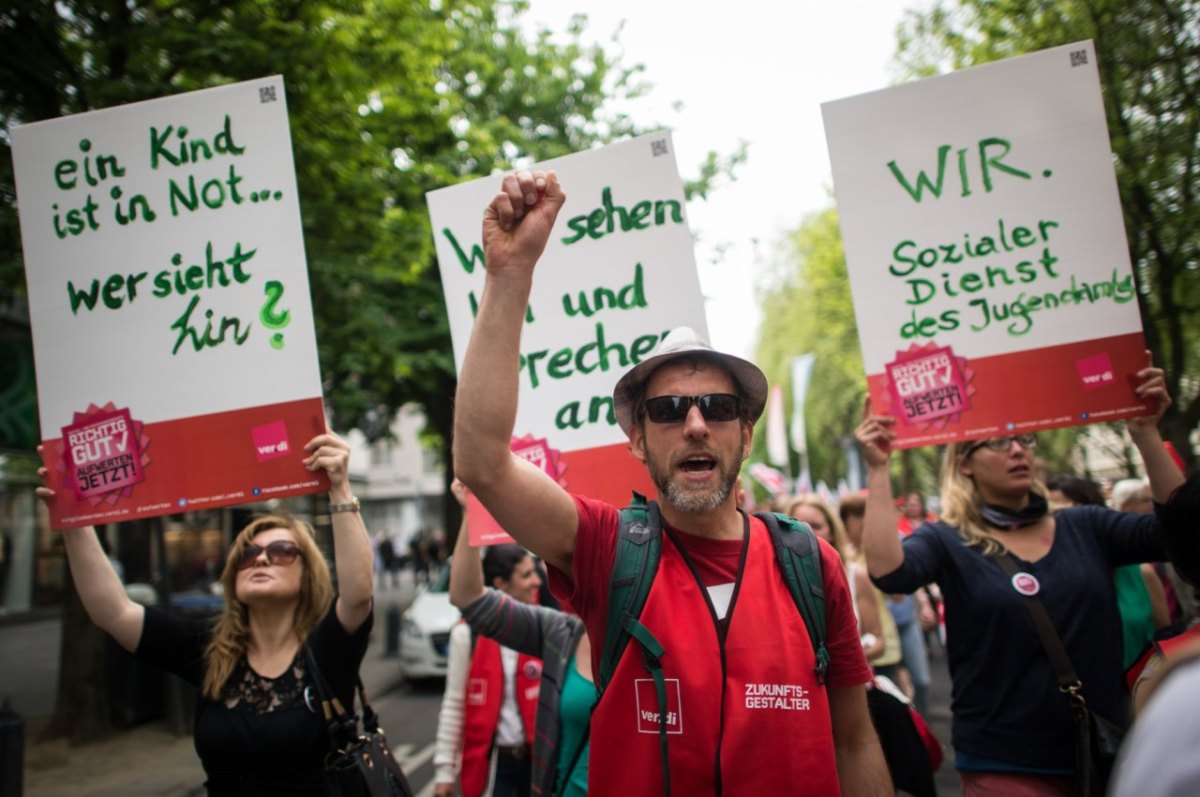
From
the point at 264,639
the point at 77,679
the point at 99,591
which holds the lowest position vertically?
the point at 77,679

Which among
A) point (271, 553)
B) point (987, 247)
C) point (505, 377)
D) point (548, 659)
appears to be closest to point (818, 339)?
point (987, 247)

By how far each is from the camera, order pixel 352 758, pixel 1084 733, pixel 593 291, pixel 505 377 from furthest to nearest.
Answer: pixel 593 291 → pixel 352 758 → pixel 1084 733 → pixel 505 377

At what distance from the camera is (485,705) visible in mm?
3822

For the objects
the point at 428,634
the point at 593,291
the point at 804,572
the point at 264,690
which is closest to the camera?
the point at 804,572

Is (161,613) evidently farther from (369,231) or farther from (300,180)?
(369,231)

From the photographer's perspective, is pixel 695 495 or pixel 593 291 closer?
pixel 695 495

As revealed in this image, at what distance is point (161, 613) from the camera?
294 centimetres

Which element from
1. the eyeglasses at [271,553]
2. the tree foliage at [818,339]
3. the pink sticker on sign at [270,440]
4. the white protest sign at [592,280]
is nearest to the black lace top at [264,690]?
the eyeglasses at [271,553]

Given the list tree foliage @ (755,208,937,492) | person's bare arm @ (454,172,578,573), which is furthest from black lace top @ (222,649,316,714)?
tree foliage @ (755,208,937,492)

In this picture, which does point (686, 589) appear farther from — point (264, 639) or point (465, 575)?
point (264, 639)

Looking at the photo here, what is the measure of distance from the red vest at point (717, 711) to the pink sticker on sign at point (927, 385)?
4.65ft

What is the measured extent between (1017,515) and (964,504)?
0.62 feet

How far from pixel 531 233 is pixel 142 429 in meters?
1.84

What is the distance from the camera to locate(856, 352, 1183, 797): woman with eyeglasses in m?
2.68
